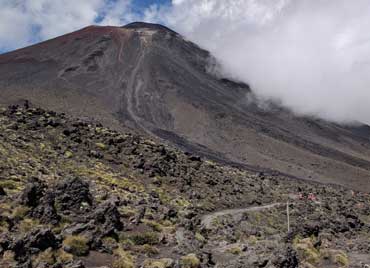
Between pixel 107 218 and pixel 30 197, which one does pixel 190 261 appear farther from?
pixel 30 197

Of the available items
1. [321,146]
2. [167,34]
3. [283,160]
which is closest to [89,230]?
[283,160]

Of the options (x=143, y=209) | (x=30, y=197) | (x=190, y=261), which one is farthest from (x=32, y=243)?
(x=143, y=209)

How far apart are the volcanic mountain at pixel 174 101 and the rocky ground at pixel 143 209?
1757cm

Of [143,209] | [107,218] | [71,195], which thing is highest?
[71,195]

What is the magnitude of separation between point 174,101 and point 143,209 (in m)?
72.5

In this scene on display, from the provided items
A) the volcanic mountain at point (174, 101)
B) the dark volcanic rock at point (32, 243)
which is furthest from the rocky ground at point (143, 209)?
the volcanic mountain at point (174, 101)

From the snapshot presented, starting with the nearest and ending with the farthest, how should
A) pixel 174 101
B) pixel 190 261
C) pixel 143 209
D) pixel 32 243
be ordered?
pixel 32 243 < pixel 190 261 < pixel 143 209 < pixel 174 101

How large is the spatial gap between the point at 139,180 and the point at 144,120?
45789mm

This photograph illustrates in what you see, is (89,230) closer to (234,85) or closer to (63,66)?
(63,66)

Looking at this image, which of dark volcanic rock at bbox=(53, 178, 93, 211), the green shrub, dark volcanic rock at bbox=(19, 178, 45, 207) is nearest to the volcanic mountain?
dark volcanic rock at bbox=(53, 178, 93, 211)

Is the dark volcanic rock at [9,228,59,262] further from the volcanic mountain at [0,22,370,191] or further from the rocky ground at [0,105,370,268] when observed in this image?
the volcanic mountain at [0,22,370,191]

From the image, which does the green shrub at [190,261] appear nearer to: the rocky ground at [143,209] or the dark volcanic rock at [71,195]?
the rocky ground at [143,209]

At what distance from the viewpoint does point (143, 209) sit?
24.3 metres

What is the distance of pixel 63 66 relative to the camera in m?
109
